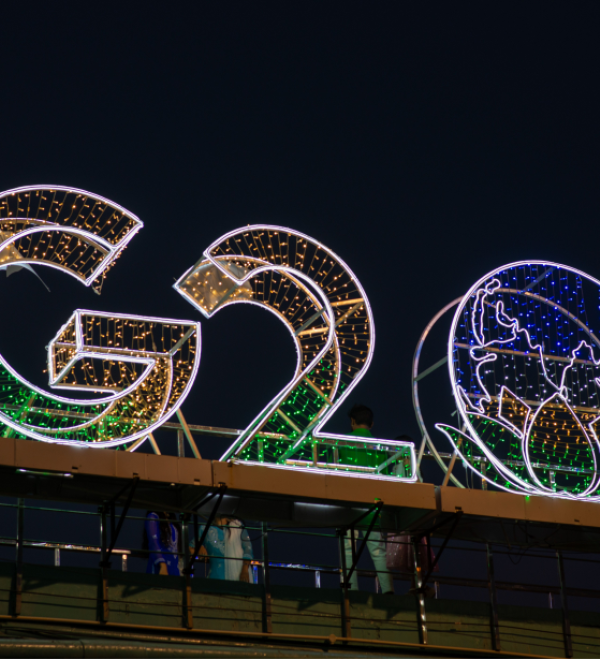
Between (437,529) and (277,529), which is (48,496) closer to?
(277,529)

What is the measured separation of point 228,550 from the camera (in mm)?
16188

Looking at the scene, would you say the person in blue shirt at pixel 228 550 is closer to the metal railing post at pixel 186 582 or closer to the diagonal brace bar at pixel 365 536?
the metal railing post at pixel 186 582

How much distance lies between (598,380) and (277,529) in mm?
6317

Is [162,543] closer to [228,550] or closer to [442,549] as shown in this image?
[228,550]

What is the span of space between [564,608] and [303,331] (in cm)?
579

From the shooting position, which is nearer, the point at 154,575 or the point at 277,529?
the point at 154,575

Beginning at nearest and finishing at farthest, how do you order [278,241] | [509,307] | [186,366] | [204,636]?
[204,636] < [186,366] < [278,241] < [509,307]

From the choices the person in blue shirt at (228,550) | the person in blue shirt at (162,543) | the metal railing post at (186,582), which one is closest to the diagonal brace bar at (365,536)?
the person in blue shirt at (228,550)

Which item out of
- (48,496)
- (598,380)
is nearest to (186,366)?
(48,496)

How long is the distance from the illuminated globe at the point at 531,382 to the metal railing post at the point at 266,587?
3124mm

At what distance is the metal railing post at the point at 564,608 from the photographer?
17.2m

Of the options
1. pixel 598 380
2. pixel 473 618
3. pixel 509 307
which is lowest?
pixel 473 618

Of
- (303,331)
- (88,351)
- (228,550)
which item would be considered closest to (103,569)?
(228,550)

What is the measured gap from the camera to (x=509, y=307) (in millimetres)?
19031
